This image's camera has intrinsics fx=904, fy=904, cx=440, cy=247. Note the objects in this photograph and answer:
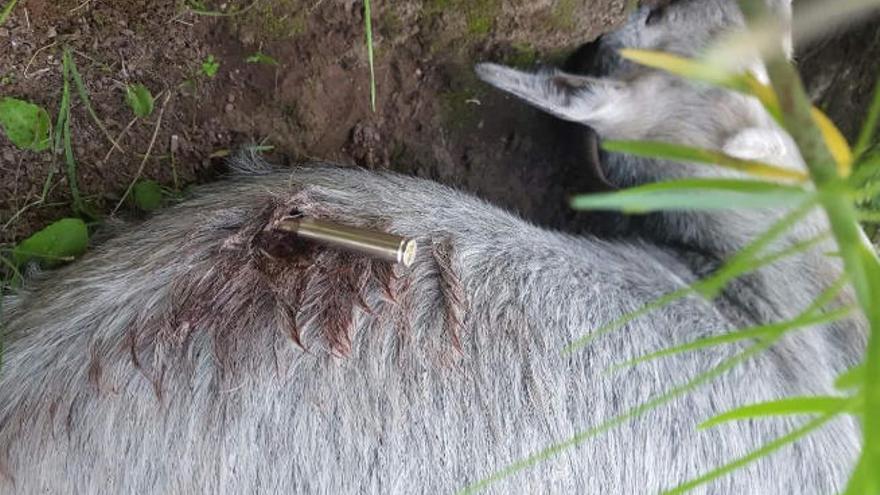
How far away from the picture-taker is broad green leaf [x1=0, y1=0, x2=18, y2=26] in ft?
7.39

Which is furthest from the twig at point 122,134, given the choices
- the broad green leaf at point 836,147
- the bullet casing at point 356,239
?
the broad green leaf at point 836,147

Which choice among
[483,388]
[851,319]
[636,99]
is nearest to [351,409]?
[483,388]

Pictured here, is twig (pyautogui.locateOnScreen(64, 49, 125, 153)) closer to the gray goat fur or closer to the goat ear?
the gray goat fur

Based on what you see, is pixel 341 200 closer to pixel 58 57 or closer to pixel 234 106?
pixel 234 106

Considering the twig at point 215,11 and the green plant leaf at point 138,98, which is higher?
the twig at point 215,11

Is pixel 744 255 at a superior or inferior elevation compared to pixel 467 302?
superior

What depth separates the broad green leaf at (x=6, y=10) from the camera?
2.25 m

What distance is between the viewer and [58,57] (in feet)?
7.96

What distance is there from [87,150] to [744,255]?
2171 millimetres

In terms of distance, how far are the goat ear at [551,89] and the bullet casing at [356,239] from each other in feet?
1.76

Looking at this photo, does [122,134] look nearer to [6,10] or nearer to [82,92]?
[82,92]

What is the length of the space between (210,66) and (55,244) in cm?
65

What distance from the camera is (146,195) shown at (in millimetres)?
2580

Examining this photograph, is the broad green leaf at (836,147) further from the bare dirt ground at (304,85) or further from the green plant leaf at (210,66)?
the green plant leaf at (210,66)
